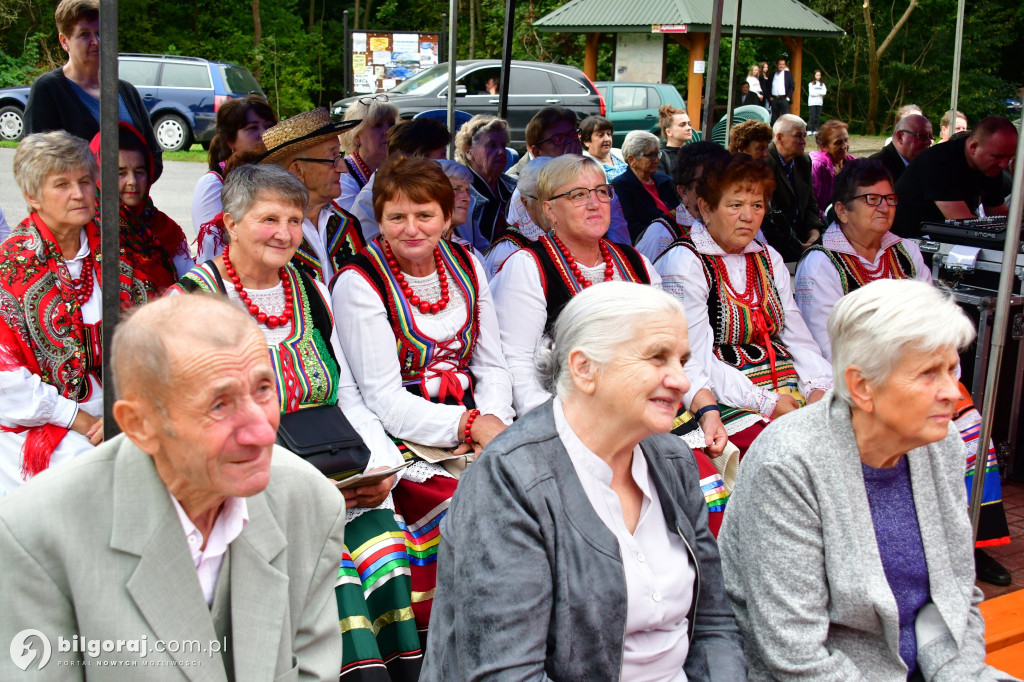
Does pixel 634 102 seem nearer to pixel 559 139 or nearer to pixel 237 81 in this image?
pixel 237 81

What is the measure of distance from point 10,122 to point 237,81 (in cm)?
386

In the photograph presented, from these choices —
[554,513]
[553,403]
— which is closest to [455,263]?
[553,403]

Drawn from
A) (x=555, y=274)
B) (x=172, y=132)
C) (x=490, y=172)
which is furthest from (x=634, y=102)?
(x=555, y=274)

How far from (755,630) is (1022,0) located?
88.3 feet

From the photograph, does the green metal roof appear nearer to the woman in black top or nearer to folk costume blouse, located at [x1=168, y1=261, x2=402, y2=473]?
the woman in black top

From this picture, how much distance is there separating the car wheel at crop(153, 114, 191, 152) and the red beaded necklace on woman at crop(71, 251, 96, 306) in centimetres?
1529

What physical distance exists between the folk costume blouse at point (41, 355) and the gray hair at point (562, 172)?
5.37 ft

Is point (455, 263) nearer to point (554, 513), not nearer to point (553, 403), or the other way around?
point (553, 403)

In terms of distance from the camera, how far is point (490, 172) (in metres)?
5.68

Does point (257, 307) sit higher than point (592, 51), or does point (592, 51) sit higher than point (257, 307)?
point (592, 51)

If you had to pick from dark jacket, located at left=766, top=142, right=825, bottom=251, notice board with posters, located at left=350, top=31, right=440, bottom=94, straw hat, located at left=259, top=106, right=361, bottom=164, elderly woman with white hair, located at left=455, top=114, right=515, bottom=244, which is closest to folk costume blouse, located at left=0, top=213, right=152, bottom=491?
straw hat, located at left=259, top=106, right=361, bottom=164

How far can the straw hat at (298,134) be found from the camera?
154 inches

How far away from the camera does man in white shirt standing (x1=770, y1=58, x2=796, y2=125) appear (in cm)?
2047

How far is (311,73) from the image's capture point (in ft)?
85.4
